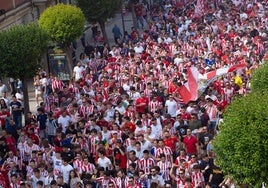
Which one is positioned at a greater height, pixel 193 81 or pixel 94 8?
pixel 94 8

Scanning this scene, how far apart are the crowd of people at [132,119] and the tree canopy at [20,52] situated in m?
0.89

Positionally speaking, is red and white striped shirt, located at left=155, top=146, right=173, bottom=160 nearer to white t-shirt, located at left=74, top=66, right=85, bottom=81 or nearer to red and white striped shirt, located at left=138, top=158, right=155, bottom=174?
red and white striped shirt, located at left=138, top=158, right=155, bottom=174

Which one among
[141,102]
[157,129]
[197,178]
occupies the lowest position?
[197,178]

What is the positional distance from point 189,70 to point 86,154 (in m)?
6.05

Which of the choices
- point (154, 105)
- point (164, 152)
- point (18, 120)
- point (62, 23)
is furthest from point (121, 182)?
point (62, 23)

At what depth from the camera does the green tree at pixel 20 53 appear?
87.7ft

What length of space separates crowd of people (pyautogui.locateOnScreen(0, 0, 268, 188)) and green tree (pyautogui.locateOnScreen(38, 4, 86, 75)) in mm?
1146

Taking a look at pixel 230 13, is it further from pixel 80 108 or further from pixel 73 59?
pixel 80 108

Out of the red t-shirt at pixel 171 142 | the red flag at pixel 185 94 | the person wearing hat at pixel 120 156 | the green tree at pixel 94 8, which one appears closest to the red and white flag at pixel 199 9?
the green tree at pixel 94 8

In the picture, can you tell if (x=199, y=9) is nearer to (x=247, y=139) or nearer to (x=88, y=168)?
(x=88, y=168)

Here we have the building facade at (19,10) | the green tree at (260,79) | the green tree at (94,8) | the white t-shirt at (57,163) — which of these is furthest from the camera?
the green tree at (94,8)

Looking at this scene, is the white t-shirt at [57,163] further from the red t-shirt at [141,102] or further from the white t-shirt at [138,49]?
the white t-shirt at [138,49]

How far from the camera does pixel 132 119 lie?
22.9m

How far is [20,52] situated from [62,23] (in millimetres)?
6120
